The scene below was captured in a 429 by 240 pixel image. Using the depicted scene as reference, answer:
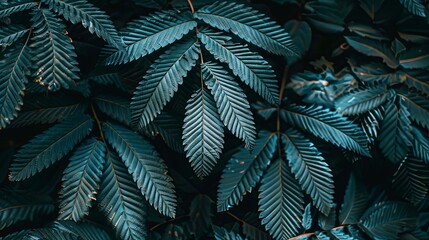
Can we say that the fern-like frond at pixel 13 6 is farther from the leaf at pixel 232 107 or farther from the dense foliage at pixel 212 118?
the leaf at pixel 232 107

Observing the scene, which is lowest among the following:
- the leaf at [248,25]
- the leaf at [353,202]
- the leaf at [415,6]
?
the leaf at [353,202]

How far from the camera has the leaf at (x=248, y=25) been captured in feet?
4.02

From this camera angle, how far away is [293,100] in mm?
1532

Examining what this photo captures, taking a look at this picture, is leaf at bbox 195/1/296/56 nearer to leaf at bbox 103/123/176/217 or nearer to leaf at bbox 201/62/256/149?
leaf at bbox 201/62/256/149

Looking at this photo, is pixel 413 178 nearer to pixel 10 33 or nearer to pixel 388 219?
pixel 388 219

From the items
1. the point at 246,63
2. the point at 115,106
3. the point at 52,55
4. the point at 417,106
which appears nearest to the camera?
the point at 52,55

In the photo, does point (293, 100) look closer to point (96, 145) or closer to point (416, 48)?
point (416, 48)

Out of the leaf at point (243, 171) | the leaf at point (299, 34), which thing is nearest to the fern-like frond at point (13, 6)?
the leaf at point (243, 171)

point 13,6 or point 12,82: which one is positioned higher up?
point 13,6

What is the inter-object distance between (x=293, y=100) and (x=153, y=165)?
0.54 m

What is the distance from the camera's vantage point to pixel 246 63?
1195 mm

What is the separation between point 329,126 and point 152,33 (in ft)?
1.82

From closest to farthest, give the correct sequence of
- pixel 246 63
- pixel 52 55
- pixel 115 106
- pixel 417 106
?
pixel 52 55, pixel 246 63, pixel 115 106, pixel 417 106

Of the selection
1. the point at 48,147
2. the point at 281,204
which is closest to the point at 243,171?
the point at 281,204
